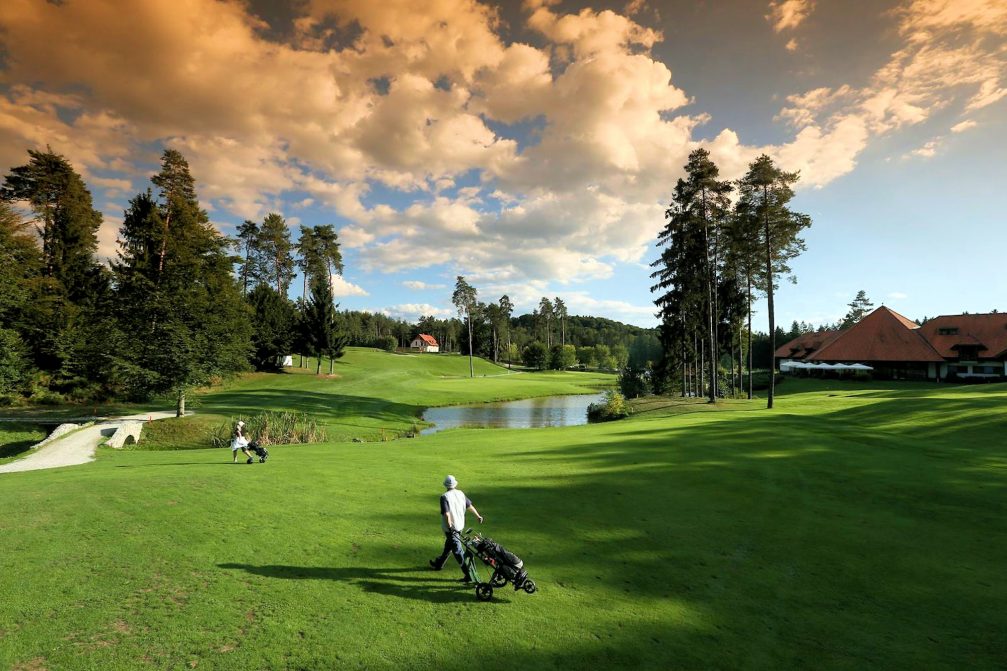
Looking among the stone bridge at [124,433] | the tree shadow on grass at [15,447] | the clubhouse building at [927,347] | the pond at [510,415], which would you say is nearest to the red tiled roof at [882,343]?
the clubhouse building at [927,347]

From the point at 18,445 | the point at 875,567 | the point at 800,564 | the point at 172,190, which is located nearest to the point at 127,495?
the point at 800,564

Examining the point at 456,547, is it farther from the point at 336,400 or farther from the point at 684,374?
the point at 684,374

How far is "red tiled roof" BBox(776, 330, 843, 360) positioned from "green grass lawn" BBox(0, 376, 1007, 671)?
74.3m

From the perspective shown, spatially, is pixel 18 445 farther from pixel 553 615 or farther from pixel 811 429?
pixel 811 429

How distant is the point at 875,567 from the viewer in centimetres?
889

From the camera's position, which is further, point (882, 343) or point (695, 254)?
point (882, 343)

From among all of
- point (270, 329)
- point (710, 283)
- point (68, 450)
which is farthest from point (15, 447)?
point (710, 283)

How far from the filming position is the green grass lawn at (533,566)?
6.27 metres

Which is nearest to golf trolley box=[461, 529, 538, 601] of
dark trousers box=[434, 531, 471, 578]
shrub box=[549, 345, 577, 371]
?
dark trousers box=[434, 531, 471, 578]

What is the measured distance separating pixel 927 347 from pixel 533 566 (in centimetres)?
7399

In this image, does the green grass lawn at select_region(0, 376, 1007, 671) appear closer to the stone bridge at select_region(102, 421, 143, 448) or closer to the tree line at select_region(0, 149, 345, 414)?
the stone bridge at select_region(102, 421, 143, 448)

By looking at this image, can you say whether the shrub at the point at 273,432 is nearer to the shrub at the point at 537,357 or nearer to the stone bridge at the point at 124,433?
the stone bridge at the point at 124,433

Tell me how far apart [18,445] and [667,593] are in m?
35.3

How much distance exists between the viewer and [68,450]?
22.4 m
